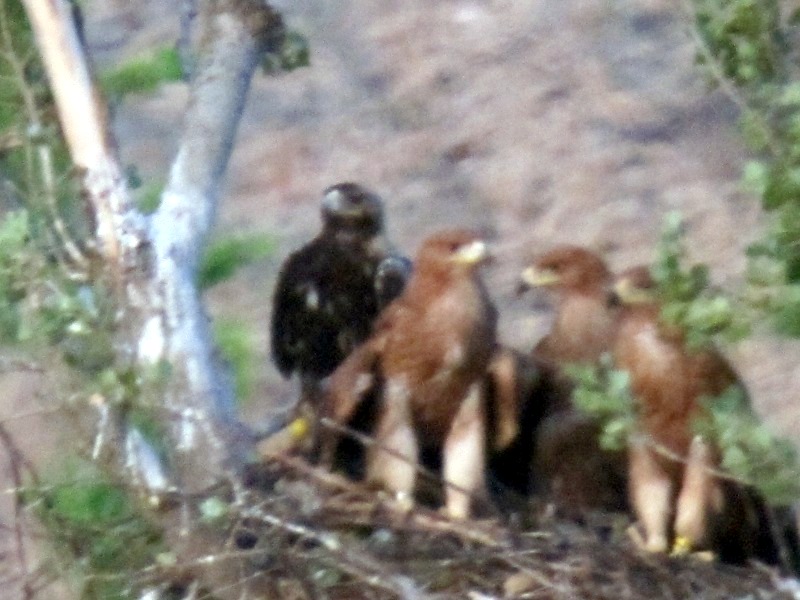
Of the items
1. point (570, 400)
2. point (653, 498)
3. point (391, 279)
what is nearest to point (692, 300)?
point (653, 498)

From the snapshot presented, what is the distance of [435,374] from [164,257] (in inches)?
16.8

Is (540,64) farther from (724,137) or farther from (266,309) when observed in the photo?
(266,309)

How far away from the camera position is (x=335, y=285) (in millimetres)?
2682

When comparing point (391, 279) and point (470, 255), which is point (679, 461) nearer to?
point (470, 255)

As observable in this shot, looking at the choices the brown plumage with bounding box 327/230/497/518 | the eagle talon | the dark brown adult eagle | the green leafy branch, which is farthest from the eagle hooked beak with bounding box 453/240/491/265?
the green leafy branch

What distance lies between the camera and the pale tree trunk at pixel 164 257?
2107 mm

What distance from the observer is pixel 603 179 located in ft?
14.8

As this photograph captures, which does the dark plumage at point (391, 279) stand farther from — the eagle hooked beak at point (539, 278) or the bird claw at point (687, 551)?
the bird claw at point (687, 551)

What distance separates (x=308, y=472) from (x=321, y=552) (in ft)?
0.71

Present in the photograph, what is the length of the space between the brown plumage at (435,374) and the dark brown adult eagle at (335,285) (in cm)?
→ 25

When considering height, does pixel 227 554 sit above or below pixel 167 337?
below

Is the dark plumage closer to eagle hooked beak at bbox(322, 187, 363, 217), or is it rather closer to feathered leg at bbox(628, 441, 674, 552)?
eagle hooked beak at bbox(322, 187, 363, 217)

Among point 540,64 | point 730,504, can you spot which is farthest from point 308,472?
point 540,64

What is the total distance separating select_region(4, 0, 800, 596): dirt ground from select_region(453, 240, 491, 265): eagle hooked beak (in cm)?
174
